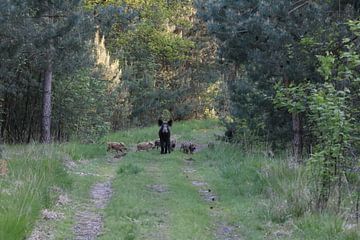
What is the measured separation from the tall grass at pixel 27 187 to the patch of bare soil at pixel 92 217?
0.62 m

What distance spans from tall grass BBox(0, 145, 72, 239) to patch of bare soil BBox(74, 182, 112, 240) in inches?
24.6

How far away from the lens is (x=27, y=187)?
29.1 feet

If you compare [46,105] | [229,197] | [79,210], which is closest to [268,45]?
[229,197]

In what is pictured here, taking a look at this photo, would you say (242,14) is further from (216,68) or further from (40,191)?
(216,68)

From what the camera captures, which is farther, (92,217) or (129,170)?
(129,170)

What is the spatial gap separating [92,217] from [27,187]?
3.95 feet

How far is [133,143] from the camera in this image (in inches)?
934

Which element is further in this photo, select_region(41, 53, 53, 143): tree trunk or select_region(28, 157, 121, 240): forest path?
select_region(41, 53, 53, 143): tree trunk

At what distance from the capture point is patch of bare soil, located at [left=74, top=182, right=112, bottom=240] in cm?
783

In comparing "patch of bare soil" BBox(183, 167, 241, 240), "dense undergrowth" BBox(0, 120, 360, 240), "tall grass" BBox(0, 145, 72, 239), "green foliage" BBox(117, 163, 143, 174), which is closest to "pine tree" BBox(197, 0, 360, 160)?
"dense undergrowth" BBox(0, 120, 360, 240)

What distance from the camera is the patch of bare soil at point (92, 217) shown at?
7829mm

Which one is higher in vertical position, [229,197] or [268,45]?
[268,45]

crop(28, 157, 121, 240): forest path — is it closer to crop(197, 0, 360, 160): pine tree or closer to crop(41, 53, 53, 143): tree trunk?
crop(197, 0, 360, 160): pine tree

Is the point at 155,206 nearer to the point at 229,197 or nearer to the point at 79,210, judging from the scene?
the point at 79,210
